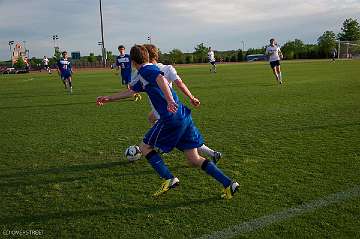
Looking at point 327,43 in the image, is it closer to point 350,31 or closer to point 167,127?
point 350,31

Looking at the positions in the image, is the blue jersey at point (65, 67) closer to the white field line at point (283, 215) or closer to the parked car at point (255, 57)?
the white field line at point (283, 215)

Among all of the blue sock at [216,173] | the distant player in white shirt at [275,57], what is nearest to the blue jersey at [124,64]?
the distant player in white shirt at [275,57]

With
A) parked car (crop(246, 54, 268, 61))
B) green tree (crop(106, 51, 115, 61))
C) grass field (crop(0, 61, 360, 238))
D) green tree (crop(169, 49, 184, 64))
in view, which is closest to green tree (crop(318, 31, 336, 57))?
parked car (crop(246, 54, 268, 61))

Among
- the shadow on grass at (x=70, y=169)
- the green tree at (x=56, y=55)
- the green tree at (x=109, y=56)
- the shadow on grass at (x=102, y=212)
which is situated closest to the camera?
the shadow on grass at (x=102, y=212)

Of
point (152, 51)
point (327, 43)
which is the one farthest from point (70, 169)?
point (327, 43)

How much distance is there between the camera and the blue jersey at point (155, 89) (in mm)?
4379

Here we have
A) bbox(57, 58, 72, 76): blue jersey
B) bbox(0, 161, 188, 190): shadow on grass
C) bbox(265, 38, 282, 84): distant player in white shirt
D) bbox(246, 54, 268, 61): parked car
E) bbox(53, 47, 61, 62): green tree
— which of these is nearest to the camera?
bbox(0, 161, 188, 190): shadow on grass

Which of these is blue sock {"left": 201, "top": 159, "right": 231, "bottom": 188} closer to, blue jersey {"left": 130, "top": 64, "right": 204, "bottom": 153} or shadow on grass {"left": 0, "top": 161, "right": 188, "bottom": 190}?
blue jersey {"left": 130, "top": 64, "right": 204, "bottom": 153}

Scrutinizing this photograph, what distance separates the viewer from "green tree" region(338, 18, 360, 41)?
75125 mm

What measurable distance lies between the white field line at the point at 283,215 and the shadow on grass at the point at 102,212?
27.2 inches

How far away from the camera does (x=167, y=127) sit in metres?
4.41

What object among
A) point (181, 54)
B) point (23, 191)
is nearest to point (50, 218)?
point (23, 191)

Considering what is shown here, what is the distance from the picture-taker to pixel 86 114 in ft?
37.0

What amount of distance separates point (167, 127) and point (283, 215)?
1534 mm
